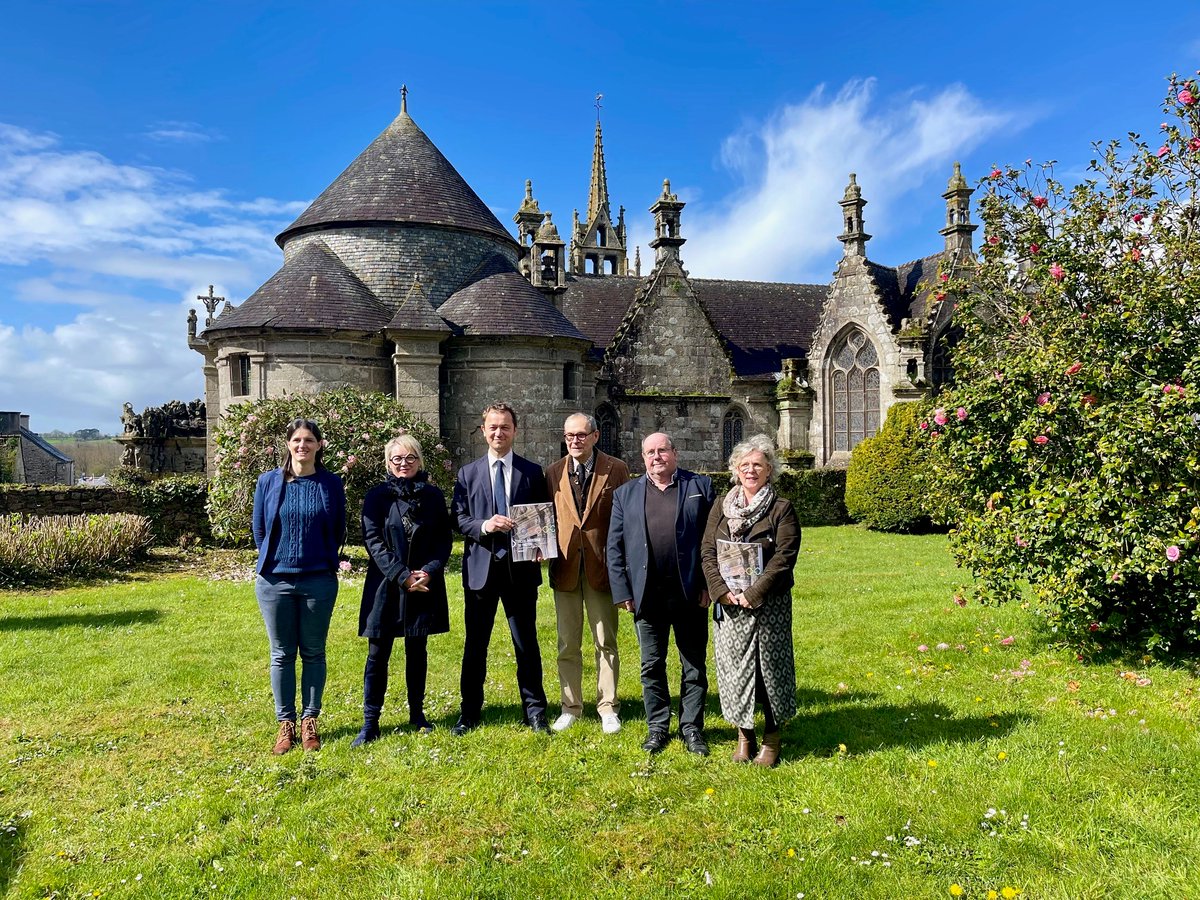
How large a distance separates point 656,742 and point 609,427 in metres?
18.5

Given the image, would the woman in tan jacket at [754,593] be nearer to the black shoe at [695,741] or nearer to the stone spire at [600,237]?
the black shoe at [695,741]

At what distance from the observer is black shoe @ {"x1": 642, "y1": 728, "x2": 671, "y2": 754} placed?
5336mm

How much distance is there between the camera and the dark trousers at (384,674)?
5.66 m

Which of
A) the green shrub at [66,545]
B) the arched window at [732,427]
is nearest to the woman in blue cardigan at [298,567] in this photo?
the green shrub at [66,545]

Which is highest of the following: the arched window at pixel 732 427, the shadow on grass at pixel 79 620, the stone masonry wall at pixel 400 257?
the stone masonry wall at pixel 400 257

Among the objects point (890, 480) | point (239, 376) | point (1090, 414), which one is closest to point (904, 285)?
point (890, 480)

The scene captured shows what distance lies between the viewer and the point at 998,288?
8328 millimetres

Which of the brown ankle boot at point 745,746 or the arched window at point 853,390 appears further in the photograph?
the arched window at point 853,390

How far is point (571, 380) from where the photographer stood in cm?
2041

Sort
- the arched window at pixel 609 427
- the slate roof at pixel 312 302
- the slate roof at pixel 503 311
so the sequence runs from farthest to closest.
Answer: the arched window at pixel 609 427, the slate roof at pixel 503 311, the slate roof at pixel 312 302

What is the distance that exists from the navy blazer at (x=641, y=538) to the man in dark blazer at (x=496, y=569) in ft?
2.20

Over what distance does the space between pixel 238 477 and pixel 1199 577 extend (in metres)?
13.5

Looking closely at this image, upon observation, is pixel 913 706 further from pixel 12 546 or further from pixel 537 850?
pixel 12 546

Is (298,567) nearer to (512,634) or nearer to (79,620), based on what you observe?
(512,634)
